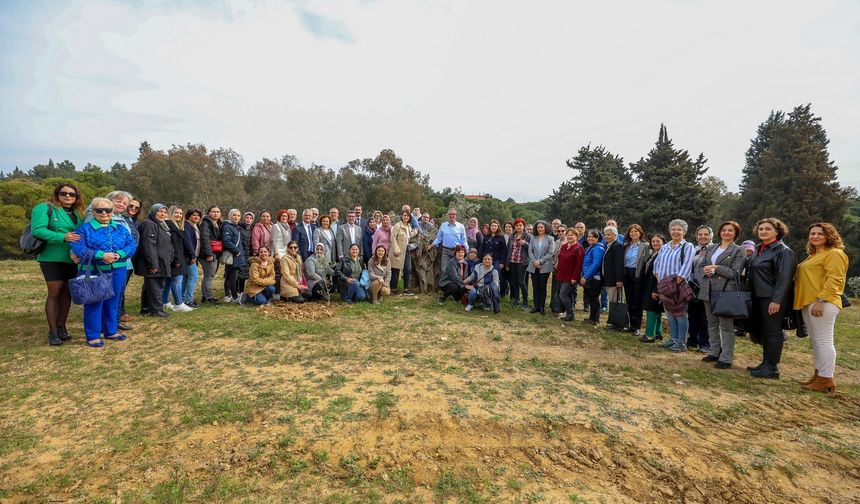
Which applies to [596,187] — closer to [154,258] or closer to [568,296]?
[568,296]

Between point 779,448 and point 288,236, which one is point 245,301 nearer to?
point 288,236

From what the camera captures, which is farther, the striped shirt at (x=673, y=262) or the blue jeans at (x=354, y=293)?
the blue jeans at (x=354, y=293)

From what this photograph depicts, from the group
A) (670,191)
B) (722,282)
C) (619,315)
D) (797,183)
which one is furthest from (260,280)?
(797,183)

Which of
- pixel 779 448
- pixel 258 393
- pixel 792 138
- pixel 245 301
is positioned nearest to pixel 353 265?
pixel 245 301

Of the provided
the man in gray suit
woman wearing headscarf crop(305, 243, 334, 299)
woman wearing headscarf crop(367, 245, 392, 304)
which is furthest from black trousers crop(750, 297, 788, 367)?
the man in gray suit

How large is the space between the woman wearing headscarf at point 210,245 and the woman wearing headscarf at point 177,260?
397 mm

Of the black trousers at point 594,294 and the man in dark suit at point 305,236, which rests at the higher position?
the man in dark suit at point 305,236

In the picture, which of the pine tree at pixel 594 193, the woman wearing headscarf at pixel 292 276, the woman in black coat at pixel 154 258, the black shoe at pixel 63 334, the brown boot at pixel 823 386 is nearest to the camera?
the brown boot at pixel 823 386

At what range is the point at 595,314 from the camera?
746 centimetres

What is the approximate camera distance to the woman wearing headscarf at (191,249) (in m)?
7.08

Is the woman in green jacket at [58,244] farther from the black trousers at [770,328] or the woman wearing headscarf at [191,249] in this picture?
the black trousers at [770,328]

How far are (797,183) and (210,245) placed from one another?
33858 mm

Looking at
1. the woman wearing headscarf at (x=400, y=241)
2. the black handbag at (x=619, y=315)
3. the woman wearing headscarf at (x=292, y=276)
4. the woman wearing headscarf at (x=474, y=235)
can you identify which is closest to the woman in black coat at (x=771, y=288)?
the black handbag at (x=619, y=315)

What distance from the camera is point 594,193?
101ft
